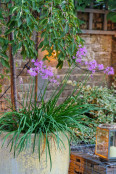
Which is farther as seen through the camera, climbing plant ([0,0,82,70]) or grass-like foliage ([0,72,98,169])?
climbing plant ([0,0,82,70])

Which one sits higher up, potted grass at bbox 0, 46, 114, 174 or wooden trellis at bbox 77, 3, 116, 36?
wooden trellis at bbox 77, 3, 116, 36

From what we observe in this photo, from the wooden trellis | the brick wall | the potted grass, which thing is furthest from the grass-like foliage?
the wooden trellis

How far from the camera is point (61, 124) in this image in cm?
212

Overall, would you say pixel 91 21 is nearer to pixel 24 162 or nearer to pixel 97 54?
pixel 97 54

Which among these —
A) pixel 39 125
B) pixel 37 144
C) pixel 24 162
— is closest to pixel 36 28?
pixel 39 125

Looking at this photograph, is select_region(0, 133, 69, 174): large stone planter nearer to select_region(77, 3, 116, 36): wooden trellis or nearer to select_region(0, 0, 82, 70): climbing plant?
select_region(0, 0, 82, 70): climbing plant

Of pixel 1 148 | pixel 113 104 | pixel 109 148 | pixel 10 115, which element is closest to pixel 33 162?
pixel 1 148

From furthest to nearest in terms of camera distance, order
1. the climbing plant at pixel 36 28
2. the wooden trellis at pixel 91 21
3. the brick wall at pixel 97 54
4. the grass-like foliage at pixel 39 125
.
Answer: the wooden trellis at pixel 91 21
the brick wall at pixel 97 54
the climbing plant at pixel 36 28
the grass-like foliage at pixel 39 125

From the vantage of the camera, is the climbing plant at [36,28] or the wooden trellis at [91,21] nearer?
the climbing plant at [36,28]

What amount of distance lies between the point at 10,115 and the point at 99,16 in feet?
11.3

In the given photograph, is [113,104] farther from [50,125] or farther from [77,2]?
[50,125]

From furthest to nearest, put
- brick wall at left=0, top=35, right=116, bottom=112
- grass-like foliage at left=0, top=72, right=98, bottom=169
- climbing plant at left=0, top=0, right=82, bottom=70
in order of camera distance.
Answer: brick wall at left=0, top=35, right=116, bottom=112 → climbing plant at left=0, top=0, right=82, bottom=70 → grass-like foliage at left=0, top=72, right=98, bottom=169

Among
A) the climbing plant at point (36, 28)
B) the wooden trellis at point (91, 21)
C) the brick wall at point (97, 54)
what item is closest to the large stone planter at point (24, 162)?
the climbing plant at point (36, 28)

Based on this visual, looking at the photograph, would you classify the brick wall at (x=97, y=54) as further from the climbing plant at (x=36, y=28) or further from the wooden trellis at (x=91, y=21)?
the climbing plant at (x=36, y=28)
